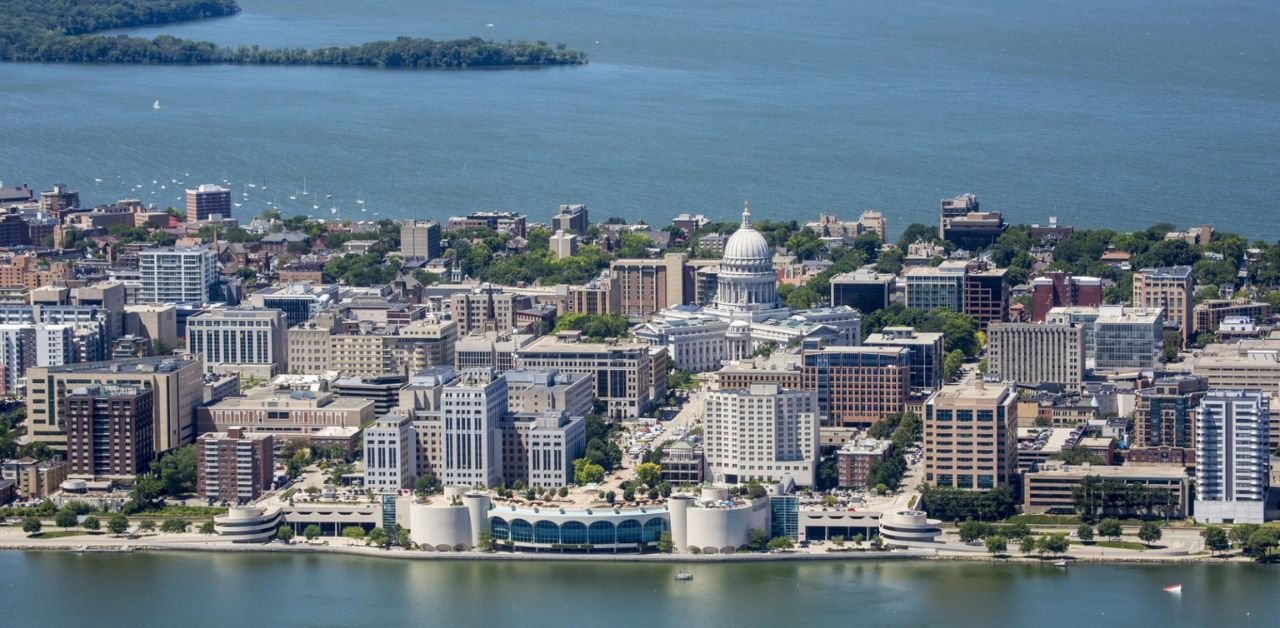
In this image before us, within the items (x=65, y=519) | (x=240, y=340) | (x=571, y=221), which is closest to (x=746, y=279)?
(x=240, y=340)

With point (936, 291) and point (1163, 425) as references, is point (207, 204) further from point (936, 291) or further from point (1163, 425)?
point (1163, 425)

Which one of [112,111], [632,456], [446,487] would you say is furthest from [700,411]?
[112,111]

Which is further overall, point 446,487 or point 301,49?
point 301,49

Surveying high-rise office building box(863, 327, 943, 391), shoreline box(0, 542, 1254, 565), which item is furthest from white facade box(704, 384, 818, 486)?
high-rise office building box(863, 327, 943, 391)

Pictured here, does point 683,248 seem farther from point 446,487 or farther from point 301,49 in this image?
point 301,49

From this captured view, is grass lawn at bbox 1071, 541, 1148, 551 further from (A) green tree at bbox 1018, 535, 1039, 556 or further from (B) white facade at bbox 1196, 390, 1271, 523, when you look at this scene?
(B) white facade at bbox 1196, 390, 1271, 523

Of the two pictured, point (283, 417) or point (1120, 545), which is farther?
point (283, 417)
